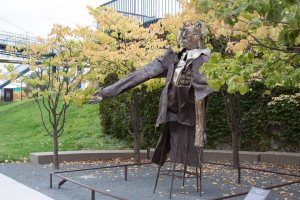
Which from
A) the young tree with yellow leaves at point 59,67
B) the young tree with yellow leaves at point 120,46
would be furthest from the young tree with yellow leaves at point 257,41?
the young tree with yellow leaves at point 59,67

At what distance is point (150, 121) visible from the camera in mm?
12773

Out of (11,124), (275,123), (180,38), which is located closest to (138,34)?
(180,38)

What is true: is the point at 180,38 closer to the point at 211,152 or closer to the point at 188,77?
the point at 188,77

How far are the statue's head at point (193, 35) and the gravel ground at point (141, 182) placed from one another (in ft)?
8.22

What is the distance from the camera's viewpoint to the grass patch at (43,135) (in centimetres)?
1273

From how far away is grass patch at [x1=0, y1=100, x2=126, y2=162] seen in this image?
501 inches

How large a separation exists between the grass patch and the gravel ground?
2.27 m

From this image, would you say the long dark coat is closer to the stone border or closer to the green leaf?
the green leaf

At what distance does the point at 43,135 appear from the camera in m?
15.1

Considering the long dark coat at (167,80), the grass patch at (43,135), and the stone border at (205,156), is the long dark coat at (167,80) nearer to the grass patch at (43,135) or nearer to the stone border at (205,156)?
the stone border at (205,156)

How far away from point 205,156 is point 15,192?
594 centimetres

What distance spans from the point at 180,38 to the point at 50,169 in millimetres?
4981

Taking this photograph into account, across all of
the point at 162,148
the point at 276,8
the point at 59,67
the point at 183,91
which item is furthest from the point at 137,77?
the point at 59,67

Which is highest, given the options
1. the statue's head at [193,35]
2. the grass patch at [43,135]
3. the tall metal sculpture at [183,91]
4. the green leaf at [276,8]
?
the statue's head at [193,35]
